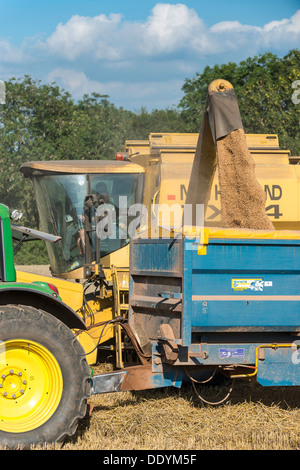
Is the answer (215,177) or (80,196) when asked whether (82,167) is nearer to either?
(80,196)

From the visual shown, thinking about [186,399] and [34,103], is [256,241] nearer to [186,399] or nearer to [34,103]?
[186,399]

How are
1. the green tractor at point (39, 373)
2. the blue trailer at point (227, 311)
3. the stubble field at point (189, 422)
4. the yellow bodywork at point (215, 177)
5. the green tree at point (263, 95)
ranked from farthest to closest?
1. the green tree at point (263, 95)
2. the yellow bodywork at point (215, 177)
3. the blue trailer at point (227, 311)
4. the stubble field at point (189, 422)
5. the green tractor at point (39, 373)

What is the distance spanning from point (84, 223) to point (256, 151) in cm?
258

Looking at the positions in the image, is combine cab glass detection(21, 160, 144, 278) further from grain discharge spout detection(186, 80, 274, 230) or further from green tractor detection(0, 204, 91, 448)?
green tractor detection(0, 204, 91, 448)

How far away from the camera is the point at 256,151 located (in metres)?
8.54

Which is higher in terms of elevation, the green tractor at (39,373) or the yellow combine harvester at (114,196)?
the yellow combine harvester at (114,196)

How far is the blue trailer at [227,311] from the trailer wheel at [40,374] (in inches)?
13.0

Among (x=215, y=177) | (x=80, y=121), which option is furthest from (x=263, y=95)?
(x=215, y=177)

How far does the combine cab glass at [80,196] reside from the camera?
8055 mm

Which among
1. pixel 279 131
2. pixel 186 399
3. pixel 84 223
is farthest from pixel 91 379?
pixel 279 131

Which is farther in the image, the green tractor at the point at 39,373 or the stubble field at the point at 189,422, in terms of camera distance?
the stubble field at the point at 189,422

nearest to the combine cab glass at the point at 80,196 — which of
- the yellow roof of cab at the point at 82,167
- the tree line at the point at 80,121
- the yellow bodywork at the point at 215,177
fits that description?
the yellow roof of cab at the point at 82,167

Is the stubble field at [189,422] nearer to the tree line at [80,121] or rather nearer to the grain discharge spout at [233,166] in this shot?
the grain discharge spout at [233,166]

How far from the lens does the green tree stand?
22125 millimetres
